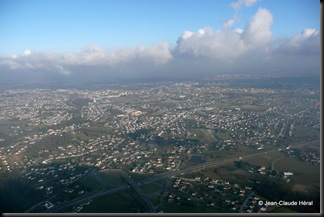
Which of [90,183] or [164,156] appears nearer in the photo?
[90,183]

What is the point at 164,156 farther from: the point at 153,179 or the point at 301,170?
the point at 301,170

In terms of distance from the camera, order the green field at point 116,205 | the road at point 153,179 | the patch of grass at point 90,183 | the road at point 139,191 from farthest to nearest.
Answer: the patch of grass at point 90,183 → the road at point 153,179 → the road at point 139,191 → the green field at point 116,205

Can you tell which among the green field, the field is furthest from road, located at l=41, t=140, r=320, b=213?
the field

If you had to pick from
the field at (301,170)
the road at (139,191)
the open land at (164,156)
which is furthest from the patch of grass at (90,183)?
the field at (301,170)

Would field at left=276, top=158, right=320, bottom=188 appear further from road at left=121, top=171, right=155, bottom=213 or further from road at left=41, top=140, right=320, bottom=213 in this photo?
road at left=121, top=171, right=155, bottom=213

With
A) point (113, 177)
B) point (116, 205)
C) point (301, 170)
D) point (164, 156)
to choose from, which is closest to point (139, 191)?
point (116, 205)

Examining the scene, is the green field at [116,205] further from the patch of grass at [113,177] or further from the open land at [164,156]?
the patch of grass at [113,177]

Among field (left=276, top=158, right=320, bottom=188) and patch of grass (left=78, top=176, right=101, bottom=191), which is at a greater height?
field (left=276, top=158, right=320, bottom=188)

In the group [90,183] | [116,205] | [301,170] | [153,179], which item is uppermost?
[301,170]

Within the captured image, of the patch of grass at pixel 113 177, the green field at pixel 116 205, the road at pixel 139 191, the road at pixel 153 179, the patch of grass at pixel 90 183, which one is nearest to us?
the green field at pixel 116 205

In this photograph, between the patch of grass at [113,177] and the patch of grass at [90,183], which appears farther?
the patch of grass at [113,177]

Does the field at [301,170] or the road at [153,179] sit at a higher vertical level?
the field at [301,170]

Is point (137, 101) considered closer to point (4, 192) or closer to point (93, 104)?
point (93, 104)
